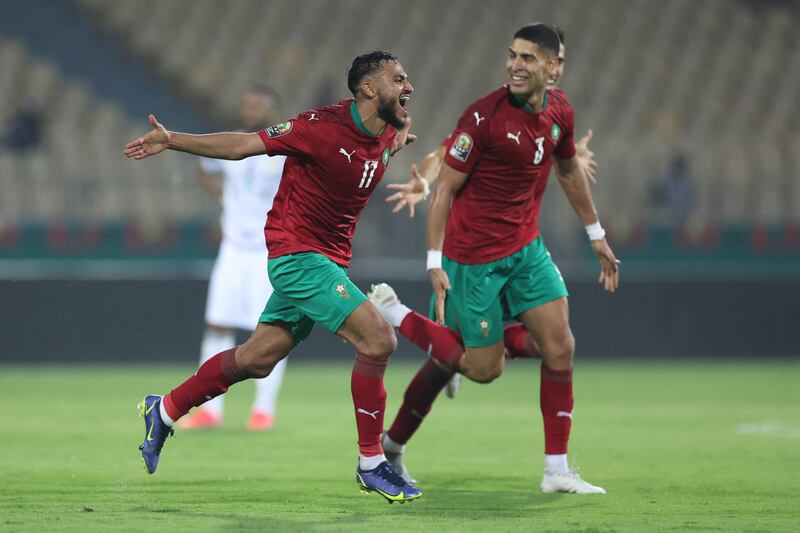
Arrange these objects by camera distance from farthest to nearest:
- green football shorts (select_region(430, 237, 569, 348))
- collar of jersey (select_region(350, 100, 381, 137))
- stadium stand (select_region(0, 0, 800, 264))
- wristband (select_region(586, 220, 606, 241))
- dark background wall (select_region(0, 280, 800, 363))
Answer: stadium stand (select_region(0, 0, 800, 264)), dark background wall (select_region(0, 280, 800, 363)), wristband (select_region(586, 220, 606, 241)), green football shorts (select_region(430, 237, 569, 348)), collar of jersey (select_region(350, 100, 381, 137))

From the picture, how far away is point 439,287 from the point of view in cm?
700

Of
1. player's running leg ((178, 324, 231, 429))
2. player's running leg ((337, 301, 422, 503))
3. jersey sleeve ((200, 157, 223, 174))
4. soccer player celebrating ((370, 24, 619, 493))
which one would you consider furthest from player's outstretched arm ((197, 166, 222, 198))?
player's running leg ((337, 301, 422, 503))

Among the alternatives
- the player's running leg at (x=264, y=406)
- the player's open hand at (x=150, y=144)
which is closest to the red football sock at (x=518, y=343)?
the player's open hand at (x=150, y=144)

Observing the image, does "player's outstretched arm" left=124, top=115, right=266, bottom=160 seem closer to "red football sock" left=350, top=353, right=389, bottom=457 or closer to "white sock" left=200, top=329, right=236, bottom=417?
"red football sock" left=350, top=353, right=389, bottom=457

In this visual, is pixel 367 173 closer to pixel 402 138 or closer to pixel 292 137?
pixel 292 137

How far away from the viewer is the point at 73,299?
51.3 feet

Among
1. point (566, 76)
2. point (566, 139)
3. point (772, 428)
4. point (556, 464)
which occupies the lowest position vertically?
point (772, 428)

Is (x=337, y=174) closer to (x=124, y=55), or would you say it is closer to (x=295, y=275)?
(x=295, y=275)

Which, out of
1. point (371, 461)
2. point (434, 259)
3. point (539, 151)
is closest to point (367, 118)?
point (434, 259)

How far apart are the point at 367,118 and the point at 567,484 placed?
2.22m

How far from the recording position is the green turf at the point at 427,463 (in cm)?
608

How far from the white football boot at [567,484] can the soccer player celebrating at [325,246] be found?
1.02m

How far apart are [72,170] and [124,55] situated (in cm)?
527

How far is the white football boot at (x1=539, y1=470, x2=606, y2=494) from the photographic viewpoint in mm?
7004
